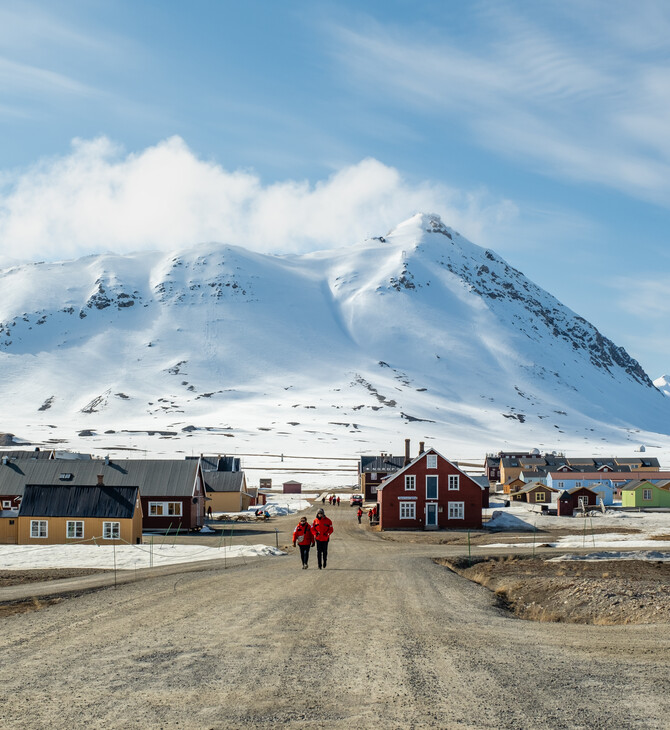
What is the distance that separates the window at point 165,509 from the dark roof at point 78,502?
11.2 m

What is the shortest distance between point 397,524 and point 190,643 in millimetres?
53079

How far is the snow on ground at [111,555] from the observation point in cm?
3729

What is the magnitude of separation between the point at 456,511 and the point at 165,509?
25019mm

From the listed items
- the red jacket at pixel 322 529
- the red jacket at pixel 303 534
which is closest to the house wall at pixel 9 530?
the red jacket at pixel 303 534

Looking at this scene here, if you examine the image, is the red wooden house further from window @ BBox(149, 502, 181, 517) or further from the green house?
the green house

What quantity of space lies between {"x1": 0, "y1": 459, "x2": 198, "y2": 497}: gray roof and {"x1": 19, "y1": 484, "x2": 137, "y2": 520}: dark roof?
10.0 meters

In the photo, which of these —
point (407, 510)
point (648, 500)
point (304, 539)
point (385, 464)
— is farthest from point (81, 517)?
point (648, 500)

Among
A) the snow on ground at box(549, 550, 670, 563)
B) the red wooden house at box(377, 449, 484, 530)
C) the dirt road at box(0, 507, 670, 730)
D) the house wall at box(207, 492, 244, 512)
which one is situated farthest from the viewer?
the house wall at box(207, 492, 244, 512)

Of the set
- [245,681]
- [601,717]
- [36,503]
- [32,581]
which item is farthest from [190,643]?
[36,503]

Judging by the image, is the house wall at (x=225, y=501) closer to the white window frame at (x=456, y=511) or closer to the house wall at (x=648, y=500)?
the white window frame at (x=456, y=511)

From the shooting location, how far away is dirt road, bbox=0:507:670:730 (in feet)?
31.5

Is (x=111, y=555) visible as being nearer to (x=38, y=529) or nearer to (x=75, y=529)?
(x=75, y=529)

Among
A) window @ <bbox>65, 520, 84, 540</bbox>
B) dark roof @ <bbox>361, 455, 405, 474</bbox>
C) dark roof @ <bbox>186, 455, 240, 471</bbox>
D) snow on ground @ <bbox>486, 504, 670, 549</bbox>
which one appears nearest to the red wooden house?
snow on ground @ <bbox>486, 504, 670, 549</bbox>

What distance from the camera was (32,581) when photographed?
29938 mm
